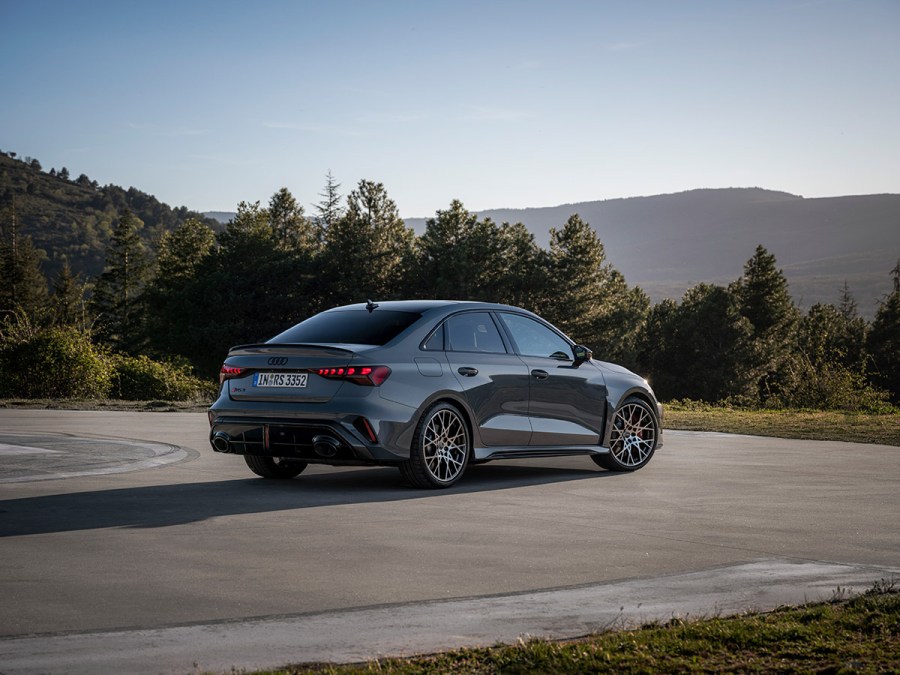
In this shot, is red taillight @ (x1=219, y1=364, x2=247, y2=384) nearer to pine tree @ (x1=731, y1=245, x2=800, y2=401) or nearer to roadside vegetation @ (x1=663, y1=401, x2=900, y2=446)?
roadside vegetation @ (x1=663, y1=401, x2=900, y2=446)

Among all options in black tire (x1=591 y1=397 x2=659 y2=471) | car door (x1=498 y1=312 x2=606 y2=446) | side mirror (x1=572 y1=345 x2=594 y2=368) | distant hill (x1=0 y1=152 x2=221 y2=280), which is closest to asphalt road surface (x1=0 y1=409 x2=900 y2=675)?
black tire (x1=591 y1=397 x2=659 y2=471)

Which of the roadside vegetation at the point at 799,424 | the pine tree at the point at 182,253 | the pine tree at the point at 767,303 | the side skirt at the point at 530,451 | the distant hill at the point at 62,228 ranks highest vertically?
the distant hill at the point at 62,228

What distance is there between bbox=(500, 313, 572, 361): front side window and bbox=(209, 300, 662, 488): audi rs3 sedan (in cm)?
1

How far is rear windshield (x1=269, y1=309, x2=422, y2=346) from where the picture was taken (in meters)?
10.6

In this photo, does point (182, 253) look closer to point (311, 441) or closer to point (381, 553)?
point (311, 441)

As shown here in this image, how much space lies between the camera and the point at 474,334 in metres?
11.4

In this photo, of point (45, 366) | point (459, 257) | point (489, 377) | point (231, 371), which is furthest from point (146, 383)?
point (459, 257)

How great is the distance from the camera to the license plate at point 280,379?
33.6 ft

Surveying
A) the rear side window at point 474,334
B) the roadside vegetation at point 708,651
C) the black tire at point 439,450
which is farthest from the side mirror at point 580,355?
the roadside vegetation at point 708,651

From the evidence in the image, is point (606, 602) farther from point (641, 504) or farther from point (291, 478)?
point (291, 478)

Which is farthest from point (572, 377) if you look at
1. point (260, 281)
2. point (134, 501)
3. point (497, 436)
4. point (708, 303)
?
point (708, 303)

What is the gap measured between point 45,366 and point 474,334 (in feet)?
53.0

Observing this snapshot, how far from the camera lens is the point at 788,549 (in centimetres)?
733

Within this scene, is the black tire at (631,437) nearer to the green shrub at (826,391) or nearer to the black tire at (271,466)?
the black tire at (271,466)
